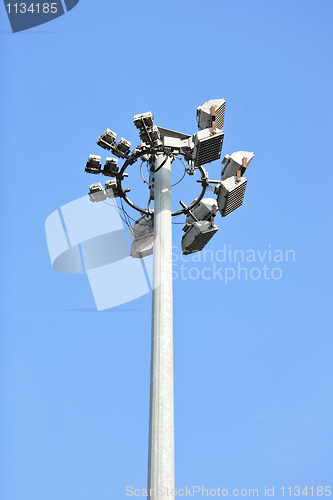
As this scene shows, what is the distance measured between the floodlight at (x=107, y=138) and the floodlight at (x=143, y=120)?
0.86 metres

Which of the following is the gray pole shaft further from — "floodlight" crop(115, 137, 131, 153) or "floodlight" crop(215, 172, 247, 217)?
"floodlight" crop(215, 172, 247, 217)

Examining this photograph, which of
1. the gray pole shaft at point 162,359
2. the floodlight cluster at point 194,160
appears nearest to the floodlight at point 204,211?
the floodlight cluster at point 194,160

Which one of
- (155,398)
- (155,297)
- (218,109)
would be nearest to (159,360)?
(155,398)

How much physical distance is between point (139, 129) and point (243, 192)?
124 inches

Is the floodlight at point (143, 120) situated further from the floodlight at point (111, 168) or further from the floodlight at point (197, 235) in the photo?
the floodlight at point (197, 235)

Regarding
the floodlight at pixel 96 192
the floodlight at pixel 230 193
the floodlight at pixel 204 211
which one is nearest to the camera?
the floodlight at pixel 230 193

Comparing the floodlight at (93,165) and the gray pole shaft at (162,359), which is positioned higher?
the floodlight at (93,165)

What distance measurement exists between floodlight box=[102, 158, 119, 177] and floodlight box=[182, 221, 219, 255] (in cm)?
Result: 271

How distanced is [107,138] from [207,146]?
2.61 meters

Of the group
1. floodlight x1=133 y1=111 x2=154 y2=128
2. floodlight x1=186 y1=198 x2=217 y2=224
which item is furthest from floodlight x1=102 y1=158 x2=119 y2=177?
floodlight x1=186 y1=198 x2=217 y2=224

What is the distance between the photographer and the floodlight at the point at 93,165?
13.9m

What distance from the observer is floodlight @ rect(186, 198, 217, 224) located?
14945mm

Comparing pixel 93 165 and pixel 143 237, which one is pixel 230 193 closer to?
pixel 143 237

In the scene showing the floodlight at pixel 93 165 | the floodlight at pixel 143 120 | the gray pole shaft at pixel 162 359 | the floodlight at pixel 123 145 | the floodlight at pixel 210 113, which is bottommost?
the gray pole shaft at pixel 162 359
